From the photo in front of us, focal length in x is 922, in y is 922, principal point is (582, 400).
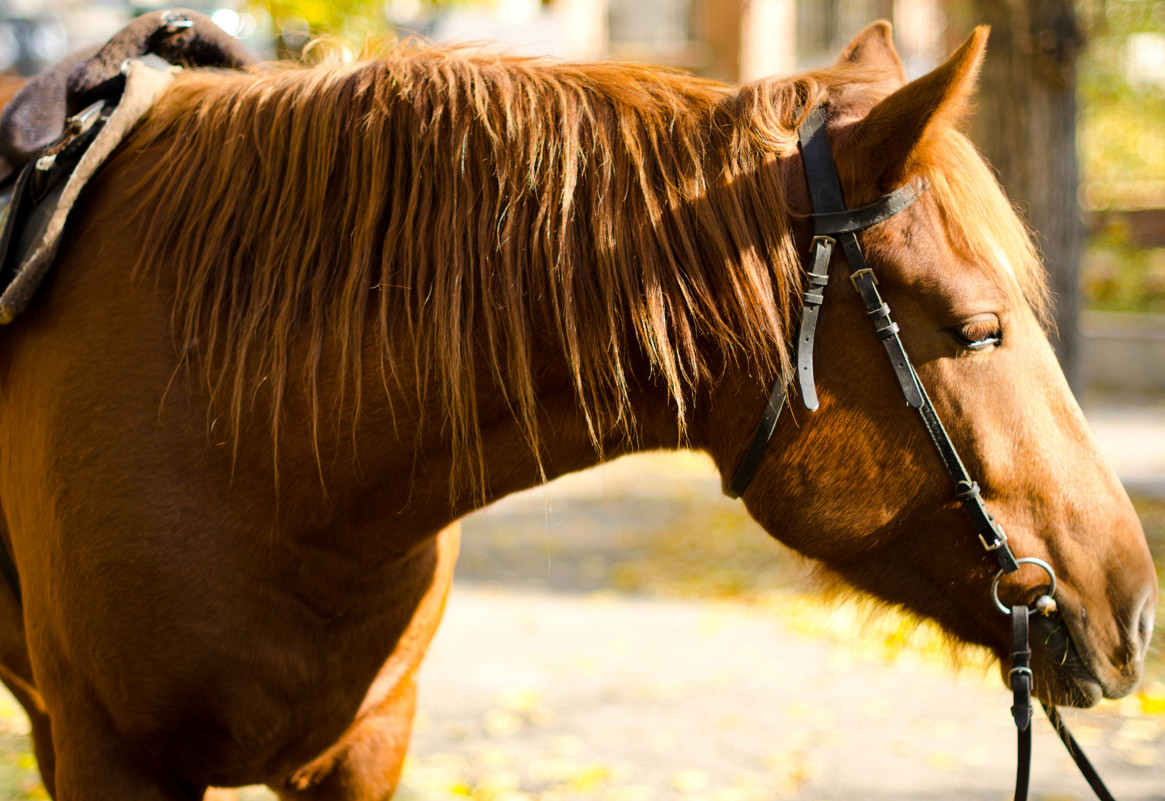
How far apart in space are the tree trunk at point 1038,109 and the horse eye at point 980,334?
14.3ft

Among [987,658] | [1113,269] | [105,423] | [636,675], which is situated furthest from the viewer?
[1113,269]

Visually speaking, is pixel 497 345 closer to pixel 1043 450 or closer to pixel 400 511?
pixel 400 511

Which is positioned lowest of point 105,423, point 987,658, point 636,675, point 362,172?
point 636,675

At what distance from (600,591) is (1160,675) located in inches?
111

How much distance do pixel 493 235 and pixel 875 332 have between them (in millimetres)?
658

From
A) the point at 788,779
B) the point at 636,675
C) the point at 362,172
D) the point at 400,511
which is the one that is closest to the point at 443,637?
the point at 636,675

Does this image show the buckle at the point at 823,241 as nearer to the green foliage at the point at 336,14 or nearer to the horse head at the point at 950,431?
the horse head at the point at 950,431

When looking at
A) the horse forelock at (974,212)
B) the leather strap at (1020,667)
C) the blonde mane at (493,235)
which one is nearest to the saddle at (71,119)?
the blonde mane at (493,235)

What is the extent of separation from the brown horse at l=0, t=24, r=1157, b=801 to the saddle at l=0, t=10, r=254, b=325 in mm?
80

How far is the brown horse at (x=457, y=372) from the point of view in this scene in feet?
5.01

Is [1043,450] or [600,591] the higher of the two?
[1043,450]

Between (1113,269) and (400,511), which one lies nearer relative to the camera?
(400,511)

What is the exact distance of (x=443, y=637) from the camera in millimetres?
4738

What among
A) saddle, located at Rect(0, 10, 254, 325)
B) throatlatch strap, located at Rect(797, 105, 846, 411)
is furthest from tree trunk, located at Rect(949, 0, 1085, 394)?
saddle, located at Rect(0, 10, 254, 325)
